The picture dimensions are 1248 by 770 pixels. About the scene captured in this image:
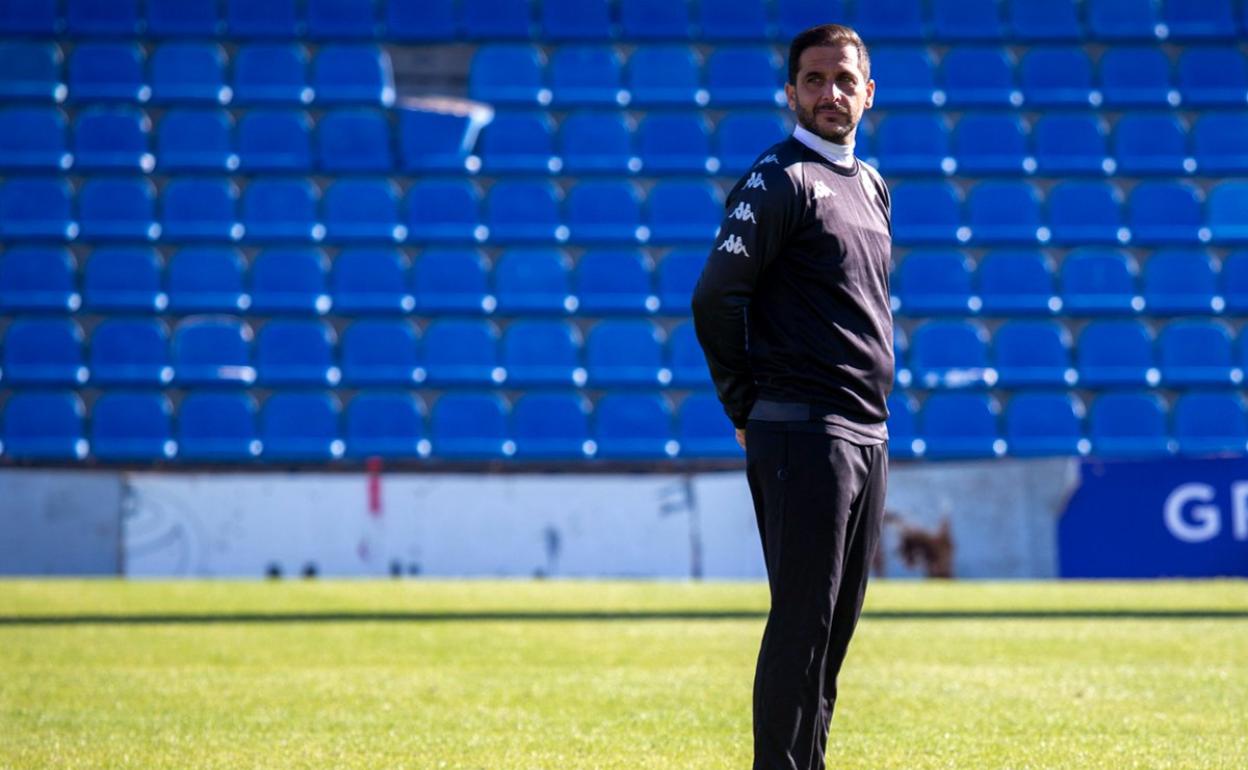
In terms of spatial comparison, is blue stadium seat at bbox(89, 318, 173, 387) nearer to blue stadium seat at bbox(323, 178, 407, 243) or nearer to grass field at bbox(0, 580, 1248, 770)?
blue stadium seat at bbox(323, 178, 407, 243)

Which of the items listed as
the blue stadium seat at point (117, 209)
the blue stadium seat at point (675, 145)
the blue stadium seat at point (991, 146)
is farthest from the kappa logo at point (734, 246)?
the blue stadium seat at point (991, 146)

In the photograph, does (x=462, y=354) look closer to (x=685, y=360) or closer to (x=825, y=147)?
(x=685, y=360)

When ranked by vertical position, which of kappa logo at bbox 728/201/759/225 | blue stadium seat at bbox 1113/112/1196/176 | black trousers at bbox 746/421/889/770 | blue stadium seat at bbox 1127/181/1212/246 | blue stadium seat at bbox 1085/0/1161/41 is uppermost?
blue stadium seat at bbox 1085/0/1161/41

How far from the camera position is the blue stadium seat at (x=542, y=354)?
16.6m

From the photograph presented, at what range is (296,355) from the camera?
54.3ft

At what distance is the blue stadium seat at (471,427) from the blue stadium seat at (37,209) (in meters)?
4.45

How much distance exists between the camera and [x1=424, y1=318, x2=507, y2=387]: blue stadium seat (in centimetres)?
1659

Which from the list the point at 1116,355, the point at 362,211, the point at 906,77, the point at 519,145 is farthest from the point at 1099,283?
the point at 362,211

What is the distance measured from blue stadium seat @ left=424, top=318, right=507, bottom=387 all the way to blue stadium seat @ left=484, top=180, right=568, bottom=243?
106cm

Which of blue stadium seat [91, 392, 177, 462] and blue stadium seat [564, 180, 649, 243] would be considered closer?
blue stadium seat [91, 392, 177, 462]

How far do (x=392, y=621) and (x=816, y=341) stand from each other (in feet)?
21.9

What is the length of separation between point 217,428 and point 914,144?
26.9 feet

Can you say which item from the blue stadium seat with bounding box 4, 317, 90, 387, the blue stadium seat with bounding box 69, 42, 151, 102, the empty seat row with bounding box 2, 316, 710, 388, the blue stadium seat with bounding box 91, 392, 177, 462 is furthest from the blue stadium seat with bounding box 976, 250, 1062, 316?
the blue stadium seat with bounding box 4, 317, 90, 387

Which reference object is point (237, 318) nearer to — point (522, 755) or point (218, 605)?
point (218, 605)
